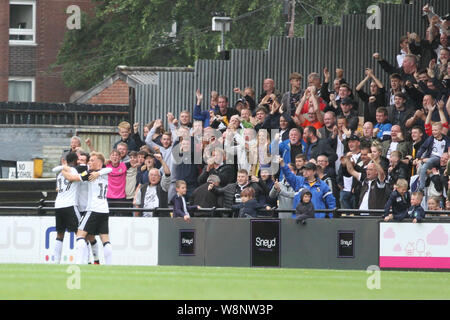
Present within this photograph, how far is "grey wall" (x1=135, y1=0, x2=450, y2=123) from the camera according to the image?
2738 centimetres

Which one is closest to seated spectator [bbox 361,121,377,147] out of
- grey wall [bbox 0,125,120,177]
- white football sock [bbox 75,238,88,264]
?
white football sock [bbox 75,238,88,264]

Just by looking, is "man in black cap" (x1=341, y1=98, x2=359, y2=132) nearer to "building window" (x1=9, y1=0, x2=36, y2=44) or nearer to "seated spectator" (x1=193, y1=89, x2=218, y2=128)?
"seated spectator" (x1=193, y1=89, x2=218, y2=128)

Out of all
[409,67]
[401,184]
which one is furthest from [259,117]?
[401,184]

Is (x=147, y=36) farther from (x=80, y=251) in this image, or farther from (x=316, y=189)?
(x=80, y=251)

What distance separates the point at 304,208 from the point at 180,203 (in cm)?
225

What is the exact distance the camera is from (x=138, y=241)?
22016 mm

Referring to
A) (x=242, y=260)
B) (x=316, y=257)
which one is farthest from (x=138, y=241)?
(x=316, y=257)

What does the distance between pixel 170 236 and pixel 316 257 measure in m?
2.70

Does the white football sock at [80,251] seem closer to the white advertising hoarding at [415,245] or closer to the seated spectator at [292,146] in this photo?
the seated spectator at [292,146]

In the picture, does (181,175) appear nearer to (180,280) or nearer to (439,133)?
(439,133)

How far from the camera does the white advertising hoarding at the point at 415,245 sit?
2003 centimetres

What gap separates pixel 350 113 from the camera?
23.5m

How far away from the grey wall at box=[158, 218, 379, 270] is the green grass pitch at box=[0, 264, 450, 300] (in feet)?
5.27

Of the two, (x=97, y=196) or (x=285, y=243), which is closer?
(x=97, y=196)
